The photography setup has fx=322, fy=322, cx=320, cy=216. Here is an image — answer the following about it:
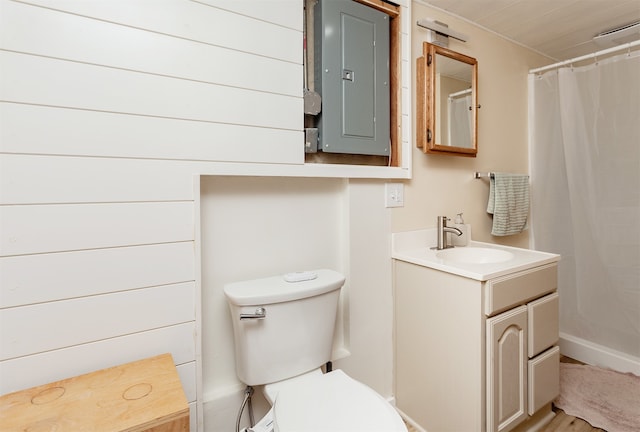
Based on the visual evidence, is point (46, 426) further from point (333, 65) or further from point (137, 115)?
point (333, 65)

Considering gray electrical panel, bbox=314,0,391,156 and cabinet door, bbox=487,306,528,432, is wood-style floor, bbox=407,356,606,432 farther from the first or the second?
gray electrical panel, bbox=314,0,391,156

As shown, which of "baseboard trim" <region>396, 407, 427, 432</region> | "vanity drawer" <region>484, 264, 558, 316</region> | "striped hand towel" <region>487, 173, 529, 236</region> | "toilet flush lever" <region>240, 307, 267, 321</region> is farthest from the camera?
"striped hand towel" <region>487, 173, 529, 236</region>

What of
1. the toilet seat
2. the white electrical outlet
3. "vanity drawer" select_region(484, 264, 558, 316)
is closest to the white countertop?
"vanity drawer" select_region(484, 264, 558, 316)

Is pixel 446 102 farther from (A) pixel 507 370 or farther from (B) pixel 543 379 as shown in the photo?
(B) pixel 543 379

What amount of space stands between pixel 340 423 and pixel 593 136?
2155mm

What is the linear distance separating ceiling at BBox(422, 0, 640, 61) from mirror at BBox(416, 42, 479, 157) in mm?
254

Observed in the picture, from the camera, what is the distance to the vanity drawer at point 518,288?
122 cm

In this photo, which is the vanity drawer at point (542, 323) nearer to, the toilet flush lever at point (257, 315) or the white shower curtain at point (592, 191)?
the white shower curtain at point (592, 191)

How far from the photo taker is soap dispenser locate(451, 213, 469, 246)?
1.83 m

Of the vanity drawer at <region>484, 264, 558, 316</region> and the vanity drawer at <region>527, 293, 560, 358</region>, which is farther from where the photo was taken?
the vanity drawer at <region>527, 293, 560, 358</region>

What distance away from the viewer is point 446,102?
5.68ft

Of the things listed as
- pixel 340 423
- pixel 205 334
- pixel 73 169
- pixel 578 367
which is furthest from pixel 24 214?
pixel 578 367

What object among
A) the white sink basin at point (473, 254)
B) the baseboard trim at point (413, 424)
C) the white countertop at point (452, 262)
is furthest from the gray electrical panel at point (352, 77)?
the baseboard trim at point (413, 424)

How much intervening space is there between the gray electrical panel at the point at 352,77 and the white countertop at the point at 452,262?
47cm
